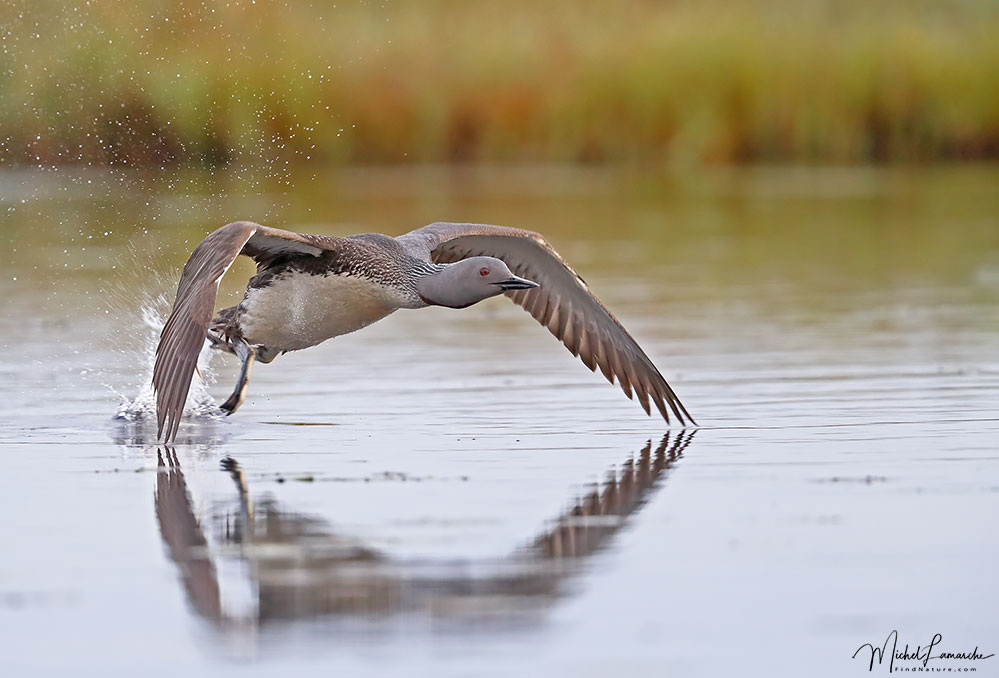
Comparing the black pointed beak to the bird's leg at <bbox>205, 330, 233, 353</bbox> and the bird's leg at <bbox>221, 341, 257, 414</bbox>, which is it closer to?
the bird's leg at <bbox>221, 341, 257, 414</bbox>

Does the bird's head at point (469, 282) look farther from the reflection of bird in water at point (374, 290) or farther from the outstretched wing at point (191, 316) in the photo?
the outstretched wing at point (191, 316)

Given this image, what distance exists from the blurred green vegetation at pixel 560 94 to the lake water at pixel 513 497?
546 inches

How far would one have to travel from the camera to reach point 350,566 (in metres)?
5.42

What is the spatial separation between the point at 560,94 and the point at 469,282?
23053 millimetres

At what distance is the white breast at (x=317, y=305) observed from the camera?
8695mm

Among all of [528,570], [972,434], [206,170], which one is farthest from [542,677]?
[206,170]

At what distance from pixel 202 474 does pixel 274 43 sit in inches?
959

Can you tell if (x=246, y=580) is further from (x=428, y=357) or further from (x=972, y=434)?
(x=428, y=357)

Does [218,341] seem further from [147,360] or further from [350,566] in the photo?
[350,566]
